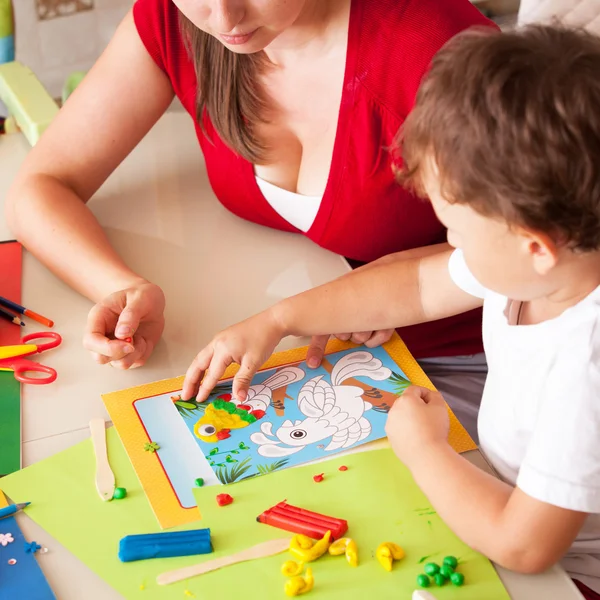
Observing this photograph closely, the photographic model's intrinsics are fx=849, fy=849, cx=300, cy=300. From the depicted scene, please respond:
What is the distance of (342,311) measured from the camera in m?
0.97

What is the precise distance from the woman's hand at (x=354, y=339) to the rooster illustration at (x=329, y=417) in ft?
0.09

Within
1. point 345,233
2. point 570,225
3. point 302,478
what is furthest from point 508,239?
point 345,233

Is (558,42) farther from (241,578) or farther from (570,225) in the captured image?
(241,578)

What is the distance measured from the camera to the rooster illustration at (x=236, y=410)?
2.79 ft

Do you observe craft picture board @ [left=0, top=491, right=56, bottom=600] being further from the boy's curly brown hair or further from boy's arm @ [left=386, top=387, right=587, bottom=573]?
the boy's curly brown hair

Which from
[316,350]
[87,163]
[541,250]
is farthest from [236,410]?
[87,163]

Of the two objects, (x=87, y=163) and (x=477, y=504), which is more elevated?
(x=87, y=163)

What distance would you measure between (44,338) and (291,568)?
435mm

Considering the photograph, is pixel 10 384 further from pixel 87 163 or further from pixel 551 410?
pixel 551 410

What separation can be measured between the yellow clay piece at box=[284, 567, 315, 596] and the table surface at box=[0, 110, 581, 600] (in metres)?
0.14

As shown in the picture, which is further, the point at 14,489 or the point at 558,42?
the point at 14,489

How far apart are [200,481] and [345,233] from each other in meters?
0.43

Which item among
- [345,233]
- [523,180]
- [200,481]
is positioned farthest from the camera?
[345,233]

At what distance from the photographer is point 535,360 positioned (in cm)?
79
